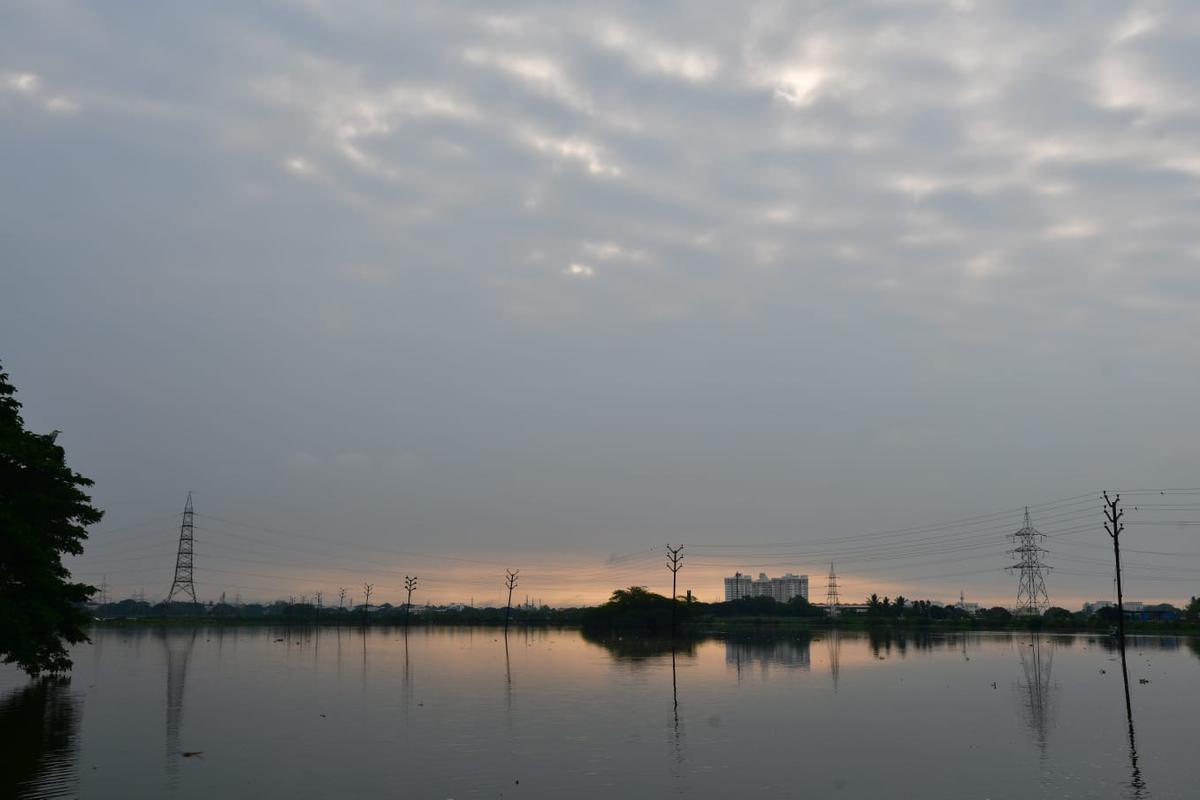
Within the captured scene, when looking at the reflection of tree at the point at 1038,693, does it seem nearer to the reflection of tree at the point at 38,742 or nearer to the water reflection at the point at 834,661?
the water reflection at the point at 834,661

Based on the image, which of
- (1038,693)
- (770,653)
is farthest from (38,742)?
(770,653)

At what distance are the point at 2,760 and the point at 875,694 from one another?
48.7 metres

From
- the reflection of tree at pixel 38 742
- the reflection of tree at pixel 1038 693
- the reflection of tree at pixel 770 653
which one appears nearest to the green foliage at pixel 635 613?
the reflection of tree at pixel 770 653

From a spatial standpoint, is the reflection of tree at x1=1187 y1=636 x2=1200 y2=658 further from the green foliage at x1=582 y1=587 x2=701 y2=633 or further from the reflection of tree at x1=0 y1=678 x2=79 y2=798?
the reflection of tree at x1=0 y1=678 x2=79 y2=798

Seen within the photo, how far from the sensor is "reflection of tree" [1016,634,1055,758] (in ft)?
143

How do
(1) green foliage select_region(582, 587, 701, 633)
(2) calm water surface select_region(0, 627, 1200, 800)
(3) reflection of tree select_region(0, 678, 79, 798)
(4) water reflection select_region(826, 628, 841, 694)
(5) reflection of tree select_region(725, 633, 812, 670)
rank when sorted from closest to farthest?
1. (3) reflection of tree select_region(0, 678, 79, 798)
2. (2) calm water surface select_region(0, 627, 1200, 800)
3. (4) water reflection select_region(826, 628, 841, 694)
4. (5) reflection of tree select_region(725, 633, 812, 670)
5. (1) green foliage select_region(582, 587, 701, 633)

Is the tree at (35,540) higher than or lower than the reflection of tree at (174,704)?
higher

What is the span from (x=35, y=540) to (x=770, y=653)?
7960cm

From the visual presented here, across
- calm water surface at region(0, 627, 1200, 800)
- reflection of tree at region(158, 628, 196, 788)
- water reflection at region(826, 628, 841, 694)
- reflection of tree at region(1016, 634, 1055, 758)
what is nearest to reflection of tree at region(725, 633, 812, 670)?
water reflection at region(826, 628, 841, 694)

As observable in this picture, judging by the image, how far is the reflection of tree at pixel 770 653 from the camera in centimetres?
8978

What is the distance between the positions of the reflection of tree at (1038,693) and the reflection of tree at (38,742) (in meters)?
36.6

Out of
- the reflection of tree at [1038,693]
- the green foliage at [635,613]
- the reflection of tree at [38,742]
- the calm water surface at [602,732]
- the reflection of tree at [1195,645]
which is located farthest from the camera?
the green foliage at [635,613]

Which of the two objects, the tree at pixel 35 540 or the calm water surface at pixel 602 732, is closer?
the calm water surface at pixel 602 732

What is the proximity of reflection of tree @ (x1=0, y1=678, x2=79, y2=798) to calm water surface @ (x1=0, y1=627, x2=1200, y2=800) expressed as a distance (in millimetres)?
160
